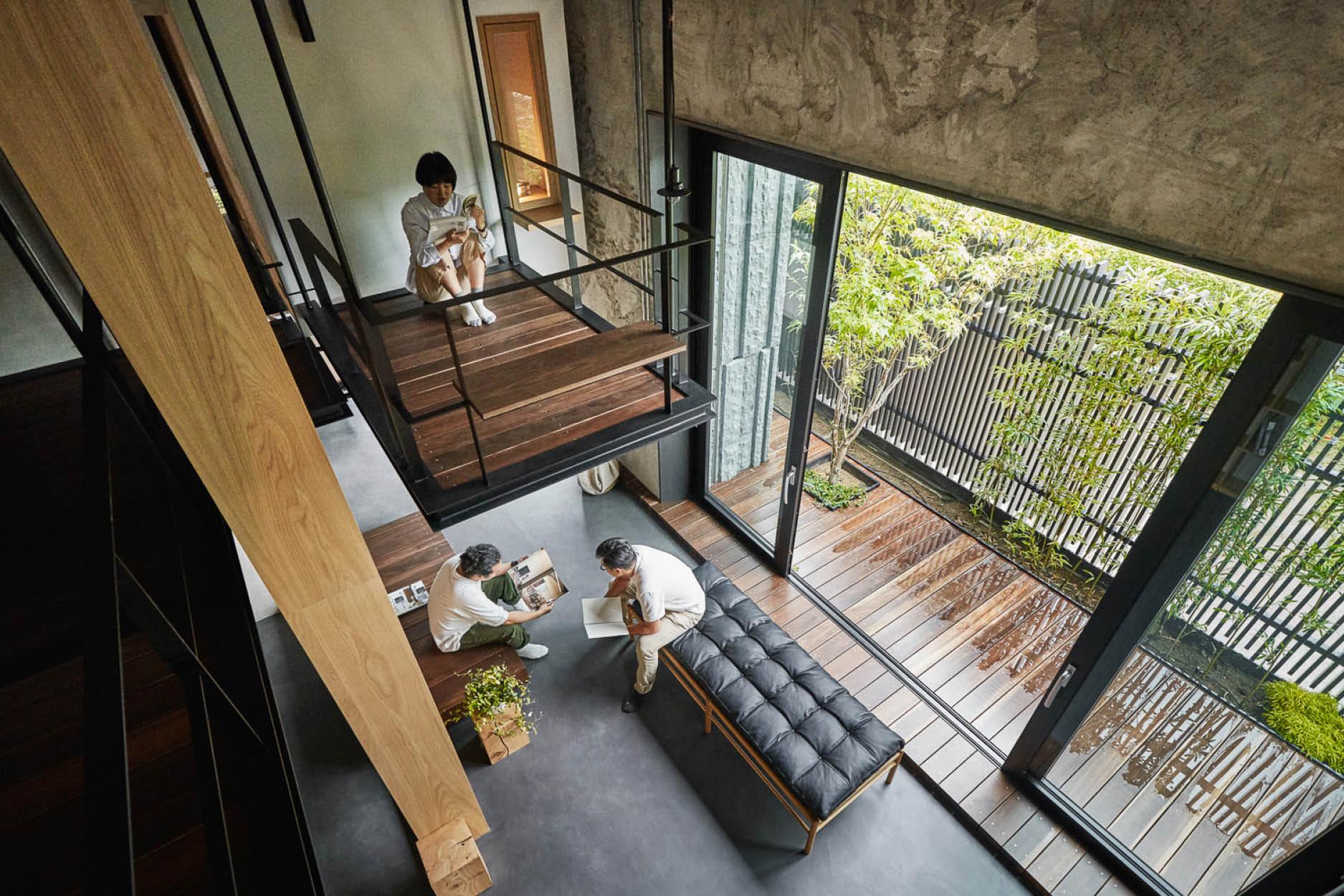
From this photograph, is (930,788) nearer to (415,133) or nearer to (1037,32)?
(1037,32)

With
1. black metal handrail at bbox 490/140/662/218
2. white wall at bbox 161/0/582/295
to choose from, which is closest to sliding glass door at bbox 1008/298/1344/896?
black metal handrail at bbox 490/140/662/218

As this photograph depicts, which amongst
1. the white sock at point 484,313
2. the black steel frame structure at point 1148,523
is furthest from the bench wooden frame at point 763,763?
the white sock at point 484,313

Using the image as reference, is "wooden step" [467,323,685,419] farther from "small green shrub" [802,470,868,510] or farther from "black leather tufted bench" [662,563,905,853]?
"small green shrub" [802,470,868,510]

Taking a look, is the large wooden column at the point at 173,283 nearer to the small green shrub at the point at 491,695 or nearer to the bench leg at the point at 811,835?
the small green shrub at the point at 491,695

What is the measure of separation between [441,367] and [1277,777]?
11.7 feet

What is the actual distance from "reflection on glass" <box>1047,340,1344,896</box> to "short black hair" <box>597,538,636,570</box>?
2127 mm

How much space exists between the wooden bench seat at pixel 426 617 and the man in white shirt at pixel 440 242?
4.04 ft

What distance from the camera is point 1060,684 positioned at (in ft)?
9.16

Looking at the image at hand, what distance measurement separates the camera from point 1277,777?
2.36 metres

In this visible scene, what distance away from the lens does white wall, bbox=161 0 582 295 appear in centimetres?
281

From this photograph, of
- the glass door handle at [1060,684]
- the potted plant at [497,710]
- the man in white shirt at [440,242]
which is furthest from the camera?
the potted plant at [497,710]

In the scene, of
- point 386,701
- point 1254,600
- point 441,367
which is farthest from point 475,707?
point 1254,600

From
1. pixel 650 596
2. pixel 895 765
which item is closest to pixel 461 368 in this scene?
pixel 650 596

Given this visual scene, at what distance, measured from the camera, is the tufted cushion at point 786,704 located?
2934 millimetres
